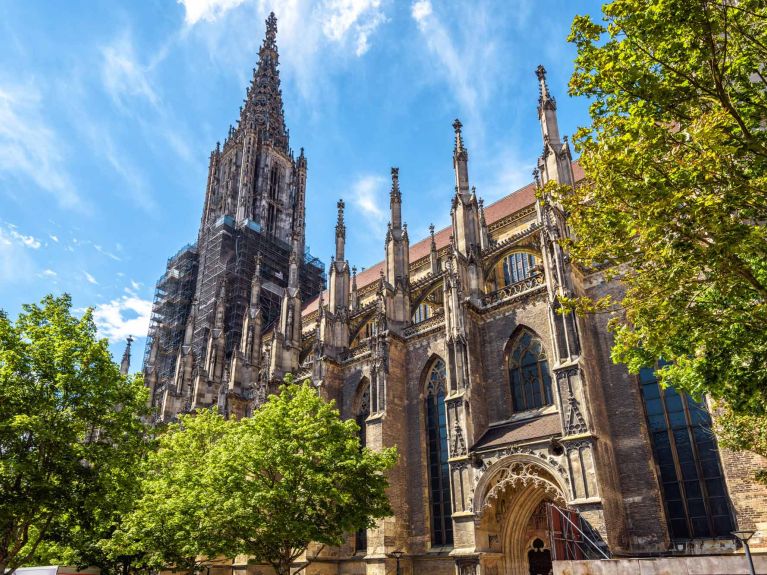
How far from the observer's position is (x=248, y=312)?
115 ft

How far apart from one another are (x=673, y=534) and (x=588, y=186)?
35.0 feet

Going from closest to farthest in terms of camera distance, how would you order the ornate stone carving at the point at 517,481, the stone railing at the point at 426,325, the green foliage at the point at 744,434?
the green foliage at the point at 744,434 < the ornate stone carving at the point at 517,481 < the stone railing at the point at 426,325

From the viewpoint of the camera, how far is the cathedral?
569 inches

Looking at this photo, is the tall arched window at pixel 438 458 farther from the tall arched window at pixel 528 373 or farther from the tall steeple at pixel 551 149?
the tall steeple at pixel 551 149

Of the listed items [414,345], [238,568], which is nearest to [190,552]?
[238,568]

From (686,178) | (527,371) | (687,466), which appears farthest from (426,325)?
(686,178)

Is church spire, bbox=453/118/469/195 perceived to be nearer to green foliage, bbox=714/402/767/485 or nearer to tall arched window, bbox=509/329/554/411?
tall arched window, bbox=509/329/554/411

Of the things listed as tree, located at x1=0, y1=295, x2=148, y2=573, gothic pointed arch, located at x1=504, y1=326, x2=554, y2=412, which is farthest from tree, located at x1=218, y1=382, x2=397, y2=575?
gothic pointed arch, located at x1=504, y1=326, x2=554, y2=412

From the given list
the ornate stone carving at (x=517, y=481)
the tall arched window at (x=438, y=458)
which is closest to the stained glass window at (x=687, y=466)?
the ornate stone carving at (x=517, y=481)

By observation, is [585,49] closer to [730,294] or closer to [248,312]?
[730,294]

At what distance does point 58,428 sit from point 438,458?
13.0 meters

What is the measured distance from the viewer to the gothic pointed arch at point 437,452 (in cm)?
1984

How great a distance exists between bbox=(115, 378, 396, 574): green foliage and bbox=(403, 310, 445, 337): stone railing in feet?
22.7

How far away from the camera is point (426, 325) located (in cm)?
2364
